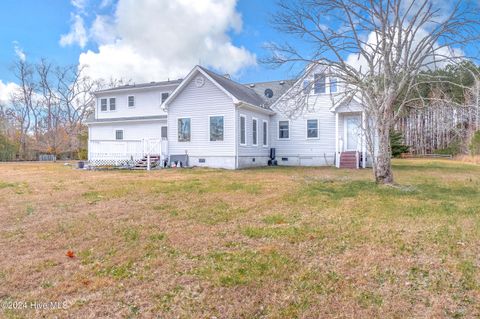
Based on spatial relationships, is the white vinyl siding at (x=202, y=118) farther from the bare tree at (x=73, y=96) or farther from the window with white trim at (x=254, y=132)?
the bare tree at (x=73, y=96)

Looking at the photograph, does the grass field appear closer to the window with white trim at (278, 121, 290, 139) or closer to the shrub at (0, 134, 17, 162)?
the window with white trim at (278, 121, 290, 139)

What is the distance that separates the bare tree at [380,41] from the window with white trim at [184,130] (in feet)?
27.0

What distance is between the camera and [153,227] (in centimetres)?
559

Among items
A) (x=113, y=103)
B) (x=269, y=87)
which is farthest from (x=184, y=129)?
(x=113, y=103)

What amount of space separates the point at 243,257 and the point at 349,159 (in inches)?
586

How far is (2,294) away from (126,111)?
2143 cm

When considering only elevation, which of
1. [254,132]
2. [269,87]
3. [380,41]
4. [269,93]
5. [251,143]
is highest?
[269,87]

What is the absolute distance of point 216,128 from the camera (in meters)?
17.4

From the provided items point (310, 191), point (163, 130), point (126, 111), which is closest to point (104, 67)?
point (126, 111)

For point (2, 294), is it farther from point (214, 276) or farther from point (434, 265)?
point (434, 265)

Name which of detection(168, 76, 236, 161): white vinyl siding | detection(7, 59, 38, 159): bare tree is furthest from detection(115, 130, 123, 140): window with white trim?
detection(7, 59, 38, 159): bare tree

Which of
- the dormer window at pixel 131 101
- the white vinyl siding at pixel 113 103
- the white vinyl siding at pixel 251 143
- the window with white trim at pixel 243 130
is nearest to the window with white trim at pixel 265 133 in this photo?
the white vinyl siding at pixel 251 143

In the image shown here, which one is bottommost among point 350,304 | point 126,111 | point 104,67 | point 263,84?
point 350,304

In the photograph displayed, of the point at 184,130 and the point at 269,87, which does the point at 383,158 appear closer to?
the point at 184,130
